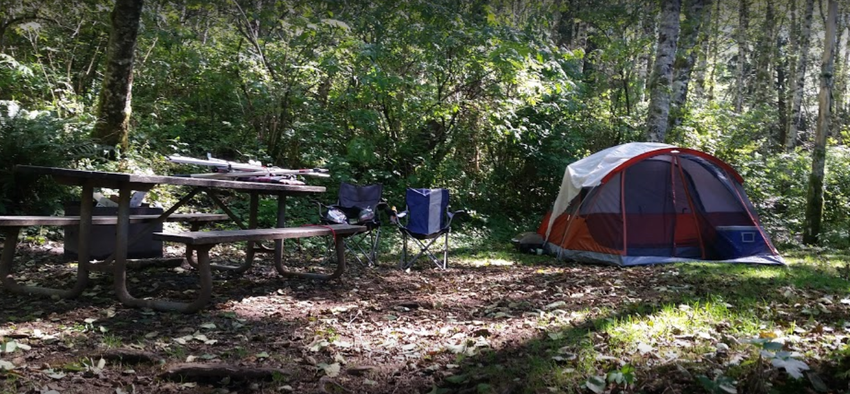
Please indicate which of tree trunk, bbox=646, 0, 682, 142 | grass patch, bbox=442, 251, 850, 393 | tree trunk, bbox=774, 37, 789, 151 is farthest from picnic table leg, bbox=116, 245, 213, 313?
tree trunk, bbox=774, 37, 789, 151

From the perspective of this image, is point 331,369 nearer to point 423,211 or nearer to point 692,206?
point 423,211

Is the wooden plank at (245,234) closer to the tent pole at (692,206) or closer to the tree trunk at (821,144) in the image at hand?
the tent pole at (692,206)

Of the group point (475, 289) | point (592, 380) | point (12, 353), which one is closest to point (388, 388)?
point (592, 380)

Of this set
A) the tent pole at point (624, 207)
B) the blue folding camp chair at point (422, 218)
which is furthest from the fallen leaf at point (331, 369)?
the tent pole at point (624, 207)

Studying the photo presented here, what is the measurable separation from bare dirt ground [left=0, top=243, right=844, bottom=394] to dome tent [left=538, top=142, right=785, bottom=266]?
151cm

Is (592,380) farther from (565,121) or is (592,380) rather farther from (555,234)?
(565,121)

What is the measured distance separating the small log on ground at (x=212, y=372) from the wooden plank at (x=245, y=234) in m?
1.17

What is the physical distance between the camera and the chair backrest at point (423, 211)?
6535 mm

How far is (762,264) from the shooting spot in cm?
682

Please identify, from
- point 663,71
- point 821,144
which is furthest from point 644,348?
point 821,144

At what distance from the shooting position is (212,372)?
104 inches

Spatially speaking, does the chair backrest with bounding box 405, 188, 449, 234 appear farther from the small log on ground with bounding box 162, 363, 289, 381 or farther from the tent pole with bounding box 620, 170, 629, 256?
the small log on ground with bounding box 162, 363, 289, 381

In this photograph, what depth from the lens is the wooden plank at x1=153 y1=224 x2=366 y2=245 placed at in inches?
146

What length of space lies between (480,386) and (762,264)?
580 cm
